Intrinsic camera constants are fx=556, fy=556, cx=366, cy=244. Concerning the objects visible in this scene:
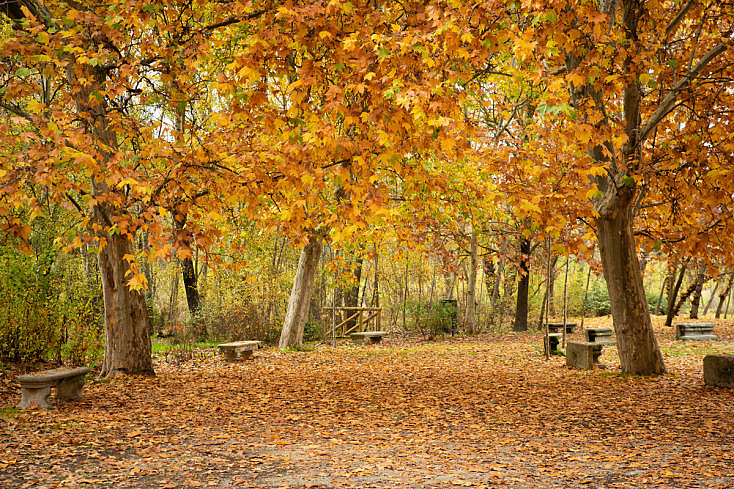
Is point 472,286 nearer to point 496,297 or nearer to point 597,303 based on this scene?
point 496,297

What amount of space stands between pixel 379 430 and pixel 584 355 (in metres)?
5.22

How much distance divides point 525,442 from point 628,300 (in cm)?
399

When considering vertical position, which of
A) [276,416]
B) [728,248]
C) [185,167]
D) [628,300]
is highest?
[185,167]

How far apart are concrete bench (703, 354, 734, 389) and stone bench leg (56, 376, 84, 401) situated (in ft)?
26.9

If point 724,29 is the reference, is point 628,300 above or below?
below

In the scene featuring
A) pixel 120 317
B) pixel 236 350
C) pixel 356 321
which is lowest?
pixel 236 350

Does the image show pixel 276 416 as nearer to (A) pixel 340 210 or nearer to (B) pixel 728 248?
(A) pixel 340 210

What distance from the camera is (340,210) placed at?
5.56 metres

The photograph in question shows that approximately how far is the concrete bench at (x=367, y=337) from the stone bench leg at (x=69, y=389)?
9224 millimetres

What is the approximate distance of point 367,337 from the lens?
15.4m

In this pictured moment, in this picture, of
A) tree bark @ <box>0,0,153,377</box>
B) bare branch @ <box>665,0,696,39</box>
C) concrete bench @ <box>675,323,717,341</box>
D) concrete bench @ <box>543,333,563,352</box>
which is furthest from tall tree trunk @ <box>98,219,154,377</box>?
concrete bench @ <box>675,323,717,341</box>

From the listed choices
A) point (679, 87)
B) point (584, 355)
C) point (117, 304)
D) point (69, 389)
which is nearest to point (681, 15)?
point (679, 87)

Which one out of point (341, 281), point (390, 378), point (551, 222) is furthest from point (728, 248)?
point (341, 281)

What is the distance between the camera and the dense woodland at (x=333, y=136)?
5.21 meters
